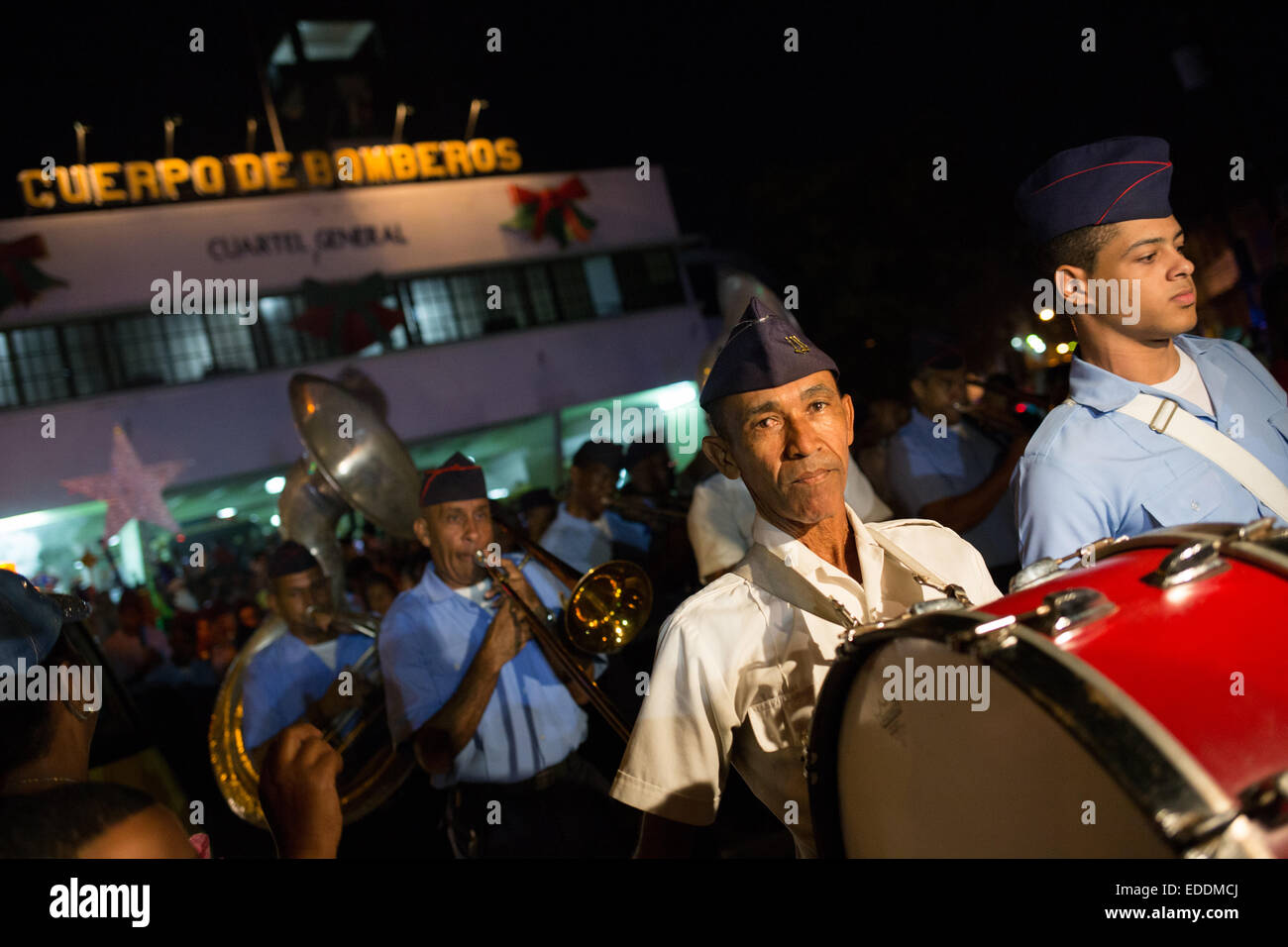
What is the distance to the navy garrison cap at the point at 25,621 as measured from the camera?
196cm

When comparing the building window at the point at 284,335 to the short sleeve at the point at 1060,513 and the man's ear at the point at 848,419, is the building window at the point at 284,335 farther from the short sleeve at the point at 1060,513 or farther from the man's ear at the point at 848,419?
the short sleeve at the point at 1060,513

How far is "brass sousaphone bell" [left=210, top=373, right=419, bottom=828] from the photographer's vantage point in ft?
15.7

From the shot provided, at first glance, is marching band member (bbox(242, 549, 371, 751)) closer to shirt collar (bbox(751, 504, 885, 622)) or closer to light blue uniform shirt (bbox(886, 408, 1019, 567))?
light blue uniform shirt (bbox(886, 408, 1019, 567))

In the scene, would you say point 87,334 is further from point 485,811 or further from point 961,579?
point 961,579

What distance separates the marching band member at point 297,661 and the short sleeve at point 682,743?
335 centimetres

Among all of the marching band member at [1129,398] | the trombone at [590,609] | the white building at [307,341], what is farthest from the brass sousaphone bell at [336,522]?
the white building at [307,341]

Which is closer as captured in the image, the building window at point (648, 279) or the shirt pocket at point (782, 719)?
the shirt pocket at point (782, 719)

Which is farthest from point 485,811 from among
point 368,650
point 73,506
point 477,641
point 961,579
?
point 73,506

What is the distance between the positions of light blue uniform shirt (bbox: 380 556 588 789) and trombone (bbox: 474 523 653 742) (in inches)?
7.4

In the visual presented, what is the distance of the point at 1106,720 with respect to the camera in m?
1.20

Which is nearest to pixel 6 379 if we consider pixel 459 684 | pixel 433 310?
pixel 433 310

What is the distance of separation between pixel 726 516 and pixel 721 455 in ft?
7.03

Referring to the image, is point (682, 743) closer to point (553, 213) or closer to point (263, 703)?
point (263, 703)

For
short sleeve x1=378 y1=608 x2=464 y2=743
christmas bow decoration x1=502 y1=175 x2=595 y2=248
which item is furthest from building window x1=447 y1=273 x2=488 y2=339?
short sleeve x1=378 y1=608 x2=464 y2=743
